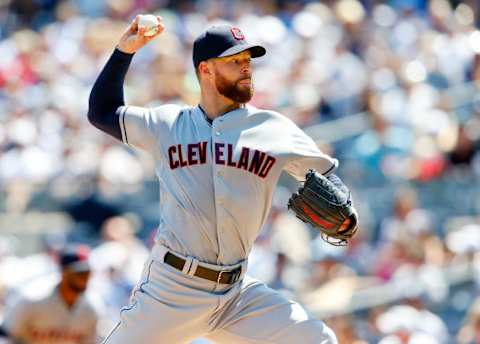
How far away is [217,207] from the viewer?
491 centimetres

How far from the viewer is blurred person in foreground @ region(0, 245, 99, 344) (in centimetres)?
645

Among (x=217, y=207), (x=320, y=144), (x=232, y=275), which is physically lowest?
(x=320, y=144)

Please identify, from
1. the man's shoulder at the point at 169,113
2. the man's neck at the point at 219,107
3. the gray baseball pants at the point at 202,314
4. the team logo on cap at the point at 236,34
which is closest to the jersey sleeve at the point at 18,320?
the gray baseball pants at the point at 202,314

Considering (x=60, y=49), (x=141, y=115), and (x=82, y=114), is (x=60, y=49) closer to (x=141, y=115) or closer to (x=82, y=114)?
(x=82, y=114)

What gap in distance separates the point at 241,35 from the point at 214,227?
2.72 feet

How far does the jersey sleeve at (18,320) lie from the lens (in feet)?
21.1

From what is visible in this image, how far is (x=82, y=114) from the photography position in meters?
12.1

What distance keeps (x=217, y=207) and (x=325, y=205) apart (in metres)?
0.45

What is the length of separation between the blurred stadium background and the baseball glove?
2296 mm

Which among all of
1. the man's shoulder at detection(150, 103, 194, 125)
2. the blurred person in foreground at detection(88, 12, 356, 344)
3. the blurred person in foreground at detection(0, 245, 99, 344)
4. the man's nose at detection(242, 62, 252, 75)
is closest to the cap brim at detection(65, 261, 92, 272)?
the blurred person in foreground at detection(0, 245, 99, 344)

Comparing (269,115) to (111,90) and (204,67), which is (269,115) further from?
(111,90)

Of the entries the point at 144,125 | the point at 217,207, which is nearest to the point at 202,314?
the point at 217,207

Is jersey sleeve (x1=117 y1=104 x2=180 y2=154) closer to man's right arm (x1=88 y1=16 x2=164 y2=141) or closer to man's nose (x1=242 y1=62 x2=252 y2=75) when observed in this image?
man's right arm (x1=88 y1=16 x2=164 y2=141)

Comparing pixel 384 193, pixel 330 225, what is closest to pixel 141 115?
pixel 330 225
